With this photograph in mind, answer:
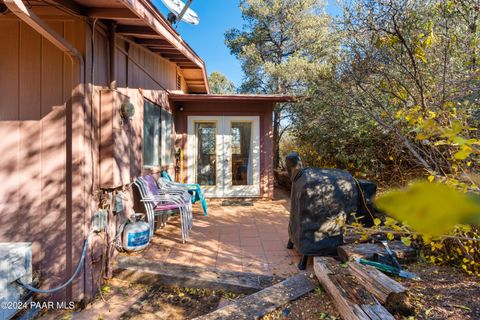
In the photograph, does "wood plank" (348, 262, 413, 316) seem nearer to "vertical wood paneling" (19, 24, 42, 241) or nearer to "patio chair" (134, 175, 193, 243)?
"patio chair" (134, 175, 193, 243)

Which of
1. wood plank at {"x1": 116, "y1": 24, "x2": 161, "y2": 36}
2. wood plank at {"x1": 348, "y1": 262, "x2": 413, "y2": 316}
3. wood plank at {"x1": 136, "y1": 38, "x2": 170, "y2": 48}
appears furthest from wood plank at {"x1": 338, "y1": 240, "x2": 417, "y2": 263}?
wood plank at {"x1": 136, "y1": 38, "x2": 170, "y2": 48}

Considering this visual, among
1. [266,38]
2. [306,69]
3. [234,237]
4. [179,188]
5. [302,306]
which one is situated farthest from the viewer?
[266,38]

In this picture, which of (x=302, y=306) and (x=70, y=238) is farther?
(x=70, y=238)

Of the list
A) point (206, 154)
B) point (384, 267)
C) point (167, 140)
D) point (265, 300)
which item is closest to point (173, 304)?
point (265, 300)

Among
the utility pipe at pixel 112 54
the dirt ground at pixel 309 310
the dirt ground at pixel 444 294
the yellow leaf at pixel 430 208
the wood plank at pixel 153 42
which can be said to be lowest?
the dirt ground at pixel 309 310

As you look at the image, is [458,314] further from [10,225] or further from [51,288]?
[10,225]

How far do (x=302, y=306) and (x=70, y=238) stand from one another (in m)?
2.17

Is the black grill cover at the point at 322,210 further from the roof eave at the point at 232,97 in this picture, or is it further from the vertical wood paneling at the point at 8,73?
the roof eave at the point at 232,97

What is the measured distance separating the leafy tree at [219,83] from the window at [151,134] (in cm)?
1274

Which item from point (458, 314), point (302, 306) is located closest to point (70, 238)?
point (302, 306)

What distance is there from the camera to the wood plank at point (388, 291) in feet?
6.41

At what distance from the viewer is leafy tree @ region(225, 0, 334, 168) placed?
10.4m

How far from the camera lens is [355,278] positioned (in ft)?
7.84

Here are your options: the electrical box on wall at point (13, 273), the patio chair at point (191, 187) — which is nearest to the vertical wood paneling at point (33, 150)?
the electrical box on wall at point (13, 273)
